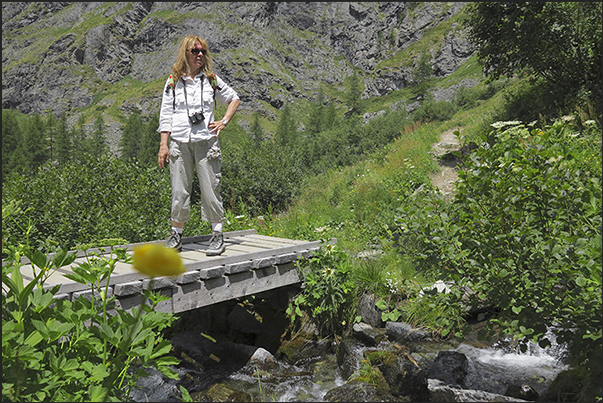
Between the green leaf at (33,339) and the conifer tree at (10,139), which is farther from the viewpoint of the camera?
the conifer tree at (10,139)

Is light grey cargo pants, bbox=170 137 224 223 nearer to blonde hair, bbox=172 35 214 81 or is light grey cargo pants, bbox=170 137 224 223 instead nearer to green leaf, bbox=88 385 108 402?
blonde hair, bbox=172 35 214 81

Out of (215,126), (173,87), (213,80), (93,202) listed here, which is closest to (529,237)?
(215,126)

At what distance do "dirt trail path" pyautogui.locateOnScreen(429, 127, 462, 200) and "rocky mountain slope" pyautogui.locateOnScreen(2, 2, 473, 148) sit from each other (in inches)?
4268

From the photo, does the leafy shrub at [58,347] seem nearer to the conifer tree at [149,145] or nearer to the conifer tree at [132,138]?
the conifer tree at [149,145]

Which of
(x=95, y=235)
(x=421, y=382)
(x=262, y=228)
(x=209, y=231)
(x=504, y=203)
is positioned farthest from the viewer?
(x=262, y=228)

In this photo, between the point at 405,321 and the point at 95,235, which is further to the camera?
the point at 95,235

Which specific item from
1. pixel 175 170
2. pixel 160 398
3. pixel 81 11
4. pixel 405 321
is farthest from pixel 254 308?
pixel 81 11

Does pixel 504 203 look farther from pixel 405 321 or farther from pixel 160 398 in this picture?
pixel 160 398

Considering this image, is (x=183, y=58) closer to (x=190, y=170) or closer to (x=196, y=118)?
(x=196, y=118)

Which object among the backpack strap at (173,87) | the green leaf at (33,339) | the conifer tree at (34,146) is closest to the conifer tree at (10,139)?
the conifer tree at (34,146)

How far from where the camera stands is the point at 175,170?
162 inches

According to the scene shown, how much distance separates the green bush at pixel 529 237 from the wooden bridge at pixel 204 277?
6.99 ft

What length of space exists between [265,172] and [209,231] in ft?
12.2

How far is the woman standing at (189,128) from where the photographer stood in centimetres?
409
